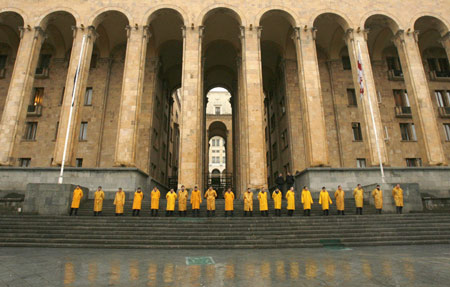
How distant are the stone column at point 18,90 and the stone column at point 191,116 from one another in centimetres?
1213

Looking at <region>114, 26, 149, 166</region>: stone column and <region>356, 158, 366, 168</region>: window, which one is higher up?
<region>114, 26, 149, 166</region>: stone column

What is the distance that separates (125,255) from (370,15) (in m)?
25.6

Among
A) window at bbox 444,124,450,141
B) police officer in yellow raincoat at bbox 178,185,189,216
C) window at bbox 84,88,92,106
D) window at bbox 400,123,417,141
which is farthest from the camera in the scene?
window at bbox 444,124,450,141

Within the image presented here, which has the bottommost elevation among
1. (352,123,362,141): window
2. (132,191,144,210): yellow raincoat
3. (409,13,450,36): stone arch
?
(132,191,144,210): yellow raincoat

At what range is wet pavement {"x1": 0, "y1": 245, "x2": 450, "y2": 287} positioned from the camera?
17.3 ft

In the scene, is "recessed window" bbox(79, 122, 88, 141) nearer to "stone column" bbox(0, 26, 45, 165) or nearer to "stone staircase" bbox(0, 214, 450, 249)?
"stone column" bbox(0, 26, 45, 165)

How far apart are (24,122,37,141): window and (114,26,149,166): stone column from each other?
11.3 m

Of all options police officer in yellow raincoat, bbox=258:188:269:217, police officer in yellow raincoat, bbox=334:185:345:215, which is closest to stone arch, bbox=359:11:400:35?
police officer in yellow raincoat, bbox=334:185:345:215

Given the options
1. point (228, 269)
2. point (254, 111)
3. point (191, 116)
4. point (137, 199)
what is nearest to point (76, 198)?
point (137, 199)

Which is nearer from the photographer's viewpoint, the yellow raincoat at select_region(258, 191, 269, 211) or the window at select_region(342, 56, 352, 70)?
the yellow raincoat at select_region(258, 191, 269, 211)

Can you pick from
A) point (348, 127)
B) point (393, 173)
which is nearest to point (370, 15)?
point (348, 127)

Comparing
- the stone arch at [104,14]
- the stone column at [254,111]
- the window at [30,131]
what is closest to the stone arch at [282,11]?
the stone column at [254,111]

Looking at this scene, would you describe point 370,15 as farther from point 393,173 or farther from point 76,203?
point 76,203

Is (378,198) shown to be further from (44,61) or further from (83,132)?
(44,61)
